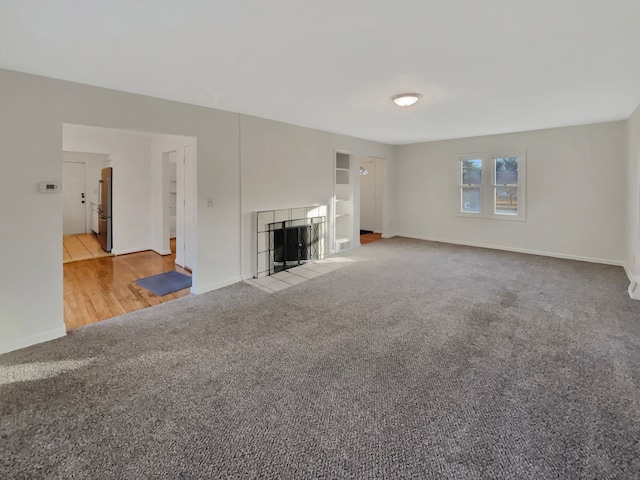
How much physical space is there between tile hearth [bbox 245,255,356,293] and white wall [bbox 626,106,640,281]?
3908 mm

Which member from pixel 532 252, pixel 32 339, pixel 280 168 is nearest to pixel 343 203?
pixel 280 168

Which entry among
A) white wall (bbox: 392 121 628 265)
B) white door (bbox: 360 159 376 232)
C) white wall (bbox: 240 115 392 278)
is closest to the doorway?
white door (bbox: 360 159 376 232)

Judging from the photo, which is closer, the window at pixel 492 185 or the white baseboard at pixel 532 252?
the white baseboard at pixel 532 252

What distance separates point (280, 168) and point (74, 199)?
682 centimetres

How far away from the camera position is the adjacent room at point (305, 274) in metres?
1.73

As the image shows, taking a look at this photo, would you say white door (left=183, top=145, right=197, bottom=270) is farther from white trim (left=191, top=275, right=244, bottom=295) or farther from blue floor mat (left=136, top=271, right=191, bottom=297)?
white trim (left=191, top=275, right=244, bottom=295)

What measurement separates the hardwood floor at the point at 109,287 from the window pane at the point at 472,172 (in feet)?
19.6


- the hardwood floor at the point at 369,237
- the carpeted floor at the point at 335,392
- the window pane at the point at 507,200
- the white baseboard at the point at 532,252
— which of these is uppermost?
the window pane at the point at 507,200

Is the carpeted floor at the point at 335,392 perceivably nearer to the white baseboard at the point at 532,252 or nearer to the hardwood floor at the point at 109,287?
the hardwood floor at the point at 109,287

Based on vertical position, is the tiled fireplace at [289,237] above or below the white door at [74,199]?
below

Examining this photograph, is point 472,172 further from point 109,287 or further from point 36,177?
point 36,177

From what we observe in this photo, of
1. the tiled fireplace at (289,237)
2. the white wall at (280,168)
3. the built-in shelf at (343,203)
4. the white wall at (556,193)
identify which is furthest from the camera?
the built-in shelf at (343,203)

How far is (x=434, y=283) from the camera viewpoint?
446cm

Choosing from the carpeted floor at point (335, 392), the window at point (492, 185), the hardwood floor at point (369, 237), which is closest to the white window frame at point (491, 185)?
the window at point (492, 185)
